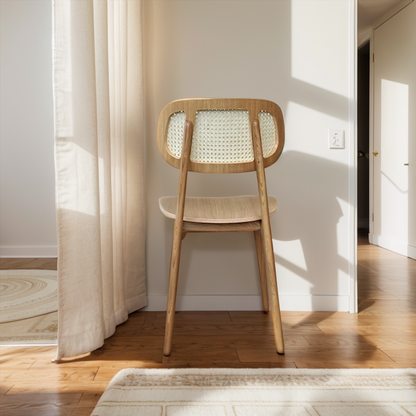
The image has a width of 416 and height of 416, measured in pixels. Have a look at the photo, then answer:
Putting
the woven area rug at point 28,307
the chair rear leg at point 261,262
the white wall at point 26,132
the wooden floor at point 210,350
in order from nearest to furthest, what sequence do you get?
the wooden floor at point 210,350 < the woven area rug at point 28,307 < the chair rear leg at point 261,262 < the white wall at point 26,132

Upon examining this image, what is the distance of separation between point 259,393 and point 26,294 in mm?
1788

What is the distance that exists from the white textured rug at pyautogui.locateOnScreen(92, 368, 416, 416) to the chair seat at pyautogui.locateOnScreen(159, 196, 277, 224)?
0.54 m

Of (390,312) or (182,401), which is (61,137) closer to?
(182,401)

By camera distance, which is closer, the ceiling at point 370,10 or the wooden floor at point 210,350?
the wooden floor at point 210,350

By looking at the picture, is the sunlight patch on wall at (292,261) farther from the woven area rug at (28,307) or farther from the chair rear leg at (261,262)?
the woven area rug at (28,307)

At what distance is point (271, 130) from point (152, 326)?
102 centimetres

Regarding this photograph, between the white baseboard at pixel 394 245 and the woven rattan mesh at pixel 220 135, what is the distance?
117 inches

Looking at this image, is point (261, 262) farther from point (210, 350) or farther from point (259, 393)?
point (259, 393)

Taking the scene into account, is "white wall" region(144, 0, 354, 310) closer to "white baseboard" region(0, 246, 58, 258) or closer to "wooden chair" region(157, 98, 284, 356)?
"wooden chair" region(157, 98, 284, 356)

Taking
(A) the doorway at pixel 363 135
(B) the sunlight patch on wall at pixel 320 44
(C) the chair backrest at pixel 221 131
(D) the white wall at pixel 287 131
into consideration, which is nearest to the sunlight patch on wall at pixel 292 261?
(D) the white wall at pixel 287 131

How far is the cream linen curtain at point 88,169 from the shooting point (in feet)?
4.72

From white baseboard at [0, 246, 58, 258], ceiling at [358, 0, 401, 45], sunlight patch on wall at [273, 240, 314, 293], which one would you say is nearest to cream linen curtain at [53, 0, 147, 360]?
sunlight patch on wall at [273, 240, 314, 293]

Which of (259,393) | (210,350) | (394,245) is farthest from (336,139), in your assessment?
(394,245)

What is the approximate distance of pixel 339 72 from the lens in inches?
84.0
